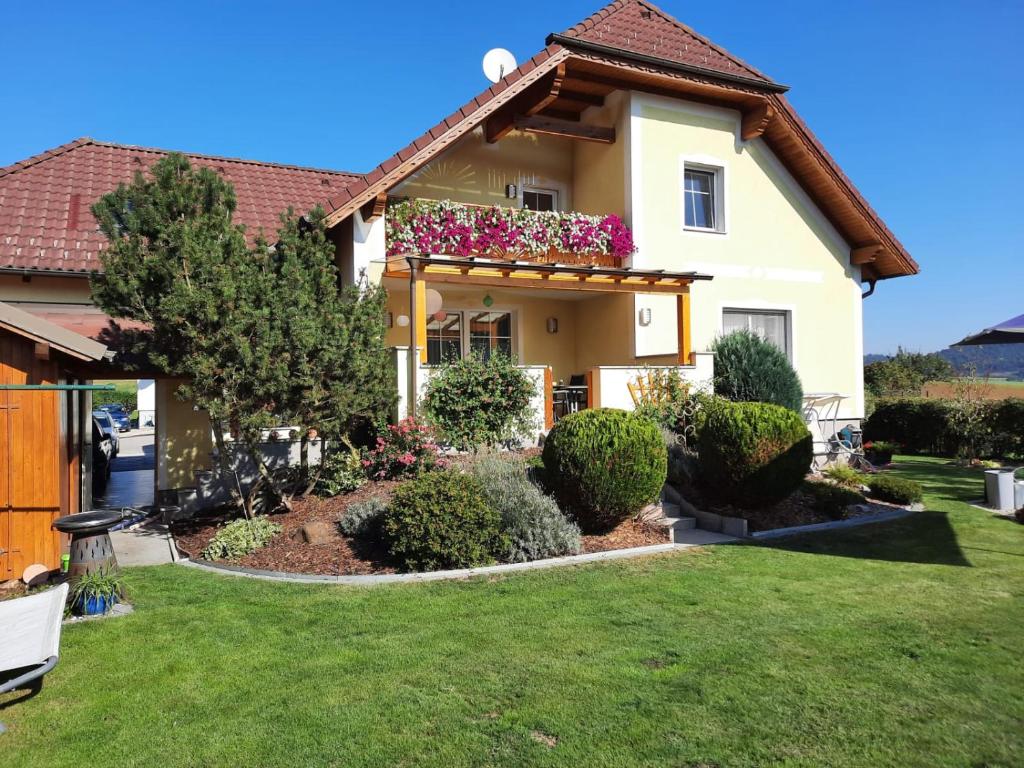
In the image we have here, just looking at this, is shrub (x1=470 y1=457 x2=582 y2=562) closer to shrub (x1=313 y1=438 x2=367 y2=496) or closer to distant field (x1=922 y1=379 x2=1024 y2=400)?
shrub (x1=313 y1=438 x2=367 y2=496)

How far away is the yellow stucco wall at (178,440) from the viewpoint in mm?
11477

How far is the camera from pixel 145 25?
1173cm

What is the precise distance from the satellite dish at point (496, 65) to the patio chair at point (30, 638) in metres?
12.5

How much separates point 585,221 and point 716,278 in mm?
3480

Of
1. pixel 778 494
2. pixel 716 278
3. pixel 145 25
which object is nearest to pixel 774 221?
pixel 716 278

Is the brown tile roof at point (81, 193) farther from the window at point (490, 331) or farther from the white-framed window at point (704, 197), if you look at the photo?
the white-framed window at point (704, 197)

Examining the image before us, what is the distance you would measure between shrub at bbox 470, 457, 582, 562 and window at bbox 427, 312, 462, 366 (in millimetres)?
6938

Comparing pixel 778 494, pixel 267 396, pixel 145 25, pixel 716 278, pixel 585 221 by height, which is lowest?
pixel 778 494

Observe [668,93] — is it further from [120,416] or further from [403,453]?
[120,416]

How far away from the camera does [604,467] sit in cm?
827

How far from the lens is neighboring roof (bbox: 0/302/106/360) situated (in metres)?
6.99

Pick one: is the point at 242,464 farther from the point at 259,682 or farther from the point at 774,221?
the point at 774,221

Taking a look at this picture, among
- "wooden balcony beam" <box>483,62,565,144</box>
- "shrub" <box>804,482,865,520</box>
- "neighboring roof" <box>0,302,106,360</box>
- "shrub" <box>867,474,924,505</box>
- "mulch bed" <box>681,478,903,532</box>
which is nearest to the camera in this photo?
"neighboring roof" <box>0,302,106,360</box>

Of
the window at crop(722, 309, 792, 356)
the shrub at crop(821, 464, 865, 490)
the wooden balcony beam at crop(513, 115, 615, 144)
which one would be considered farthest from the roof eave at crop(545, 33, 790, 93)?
the shrub at crop(821, 464, 865, 490)
